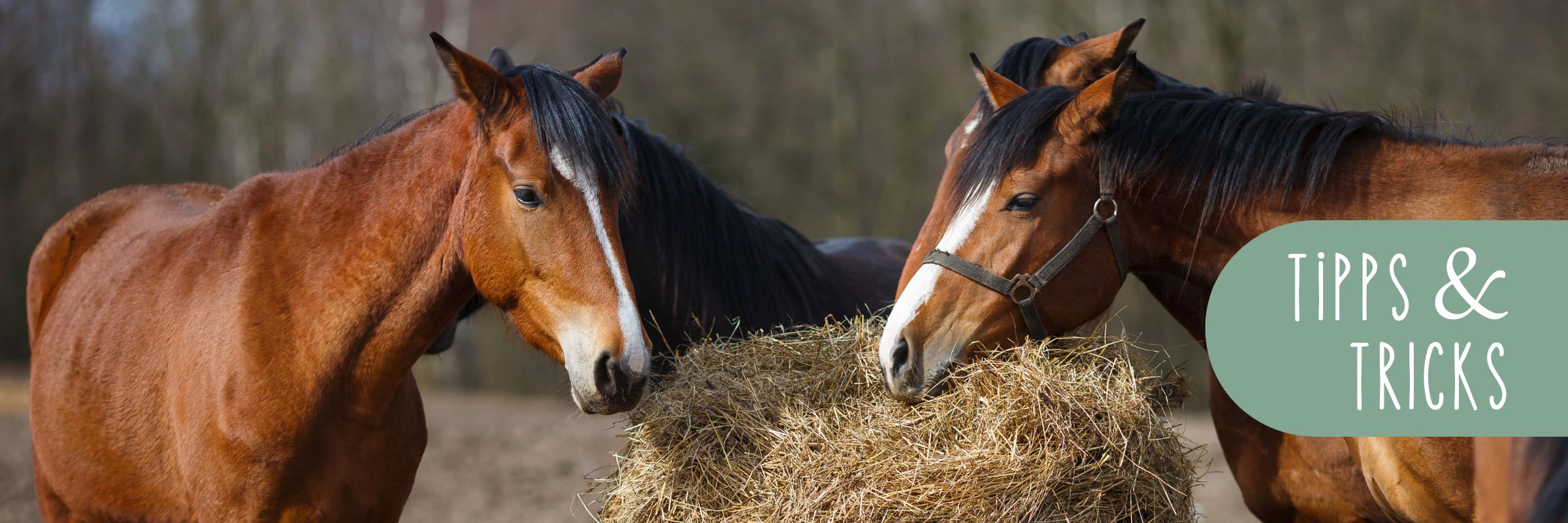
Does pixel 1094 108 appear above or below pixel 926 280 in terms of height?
above

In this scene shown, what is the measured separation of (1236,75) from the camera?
33.9 ft

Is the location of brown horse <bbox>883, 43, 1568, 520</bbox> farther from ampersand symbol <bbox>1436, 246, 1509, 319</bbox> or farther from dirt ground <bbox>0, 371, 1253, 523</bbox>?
dirt ground <bbox>0, 371, 1253, 523</bbox>

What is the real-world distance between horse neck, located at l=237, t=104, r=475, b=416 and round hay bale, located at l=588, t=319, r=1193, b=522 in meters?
0.64

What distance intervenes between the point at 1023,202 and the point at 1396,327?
3.44 ft

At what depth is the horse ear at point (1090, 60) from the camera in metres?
3.45

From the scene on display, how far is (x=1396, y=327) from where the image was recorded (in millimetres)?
Result: 2744

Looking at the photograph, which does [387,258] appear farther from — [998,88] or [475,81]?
[998,88]

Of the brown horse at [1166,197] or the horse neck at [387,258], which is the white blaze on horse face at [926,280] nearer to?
the brown horse at [1166,197]

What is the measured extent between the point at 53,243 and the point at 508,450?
483 centimetres

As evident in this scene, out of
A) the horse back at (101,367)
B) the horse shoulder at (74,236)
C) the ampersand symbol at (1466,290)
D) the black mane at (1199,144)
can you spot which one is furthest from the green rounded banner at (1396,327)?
the horse shoulder at (74,236)

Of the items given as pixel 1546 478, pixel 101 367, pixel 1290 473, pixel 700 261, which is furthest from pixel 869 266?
pixel 1546 478

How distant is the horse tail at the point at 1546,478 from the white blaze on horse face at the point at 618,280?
1624mm

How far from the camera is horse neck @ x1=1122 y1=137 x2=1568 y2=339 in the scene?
264cm

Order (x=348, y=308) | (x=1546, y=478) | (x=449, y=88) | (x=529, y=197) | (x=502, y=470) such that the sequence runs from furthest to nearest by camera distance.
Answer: (x=449, y=88) < (x=502, y=470) < (x=348, y=308) < (x=529, y=197) < (x=1546, y=478)
